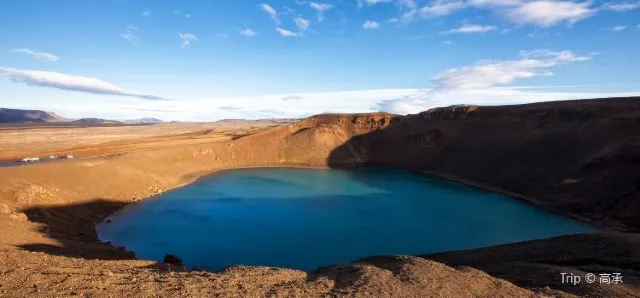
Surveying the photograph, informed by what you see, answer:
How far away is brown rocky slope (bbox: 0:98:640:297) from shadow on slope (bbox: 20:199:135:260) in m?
0.13

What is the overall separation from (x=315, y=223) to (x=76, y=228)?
52.6ft

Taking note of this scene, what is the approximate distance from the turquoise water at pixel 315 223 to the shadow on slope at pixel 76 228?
1168 mm

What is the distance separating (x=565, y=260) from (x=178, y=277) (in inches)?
610

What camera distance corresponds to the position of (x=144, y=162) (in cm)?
4322

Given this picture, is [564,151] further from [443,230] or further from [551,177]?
[443,230]

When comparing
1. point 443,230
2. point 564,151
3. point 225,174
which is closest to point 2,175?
point 225,174

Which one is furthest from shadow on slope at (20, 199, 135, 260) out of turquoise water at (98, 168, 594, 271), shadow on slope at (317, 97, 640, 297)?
shadow on slope at (317, 97, 640, 297)

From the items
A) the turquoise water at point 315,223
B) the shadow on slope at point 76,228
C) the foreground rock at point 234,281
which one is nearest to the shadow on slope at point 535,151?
the turquoise water at point 315,223

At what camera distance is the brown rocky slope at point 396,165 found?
425 inches

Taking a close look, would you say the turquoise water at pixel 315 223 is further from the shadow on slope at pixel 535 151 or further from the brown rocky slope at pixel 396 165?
the shadow on slope at pixel 535 151

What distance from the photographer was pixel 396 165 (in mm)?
57219

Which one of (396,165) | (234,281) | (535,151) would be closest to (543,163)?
(535,151)

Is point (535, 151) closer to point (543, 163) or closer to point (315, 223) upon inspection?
point (543, 163)

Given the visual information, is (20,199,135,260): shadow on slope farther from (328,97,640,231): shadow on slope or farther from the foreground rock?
(328,97,640,231): shadow on slope
